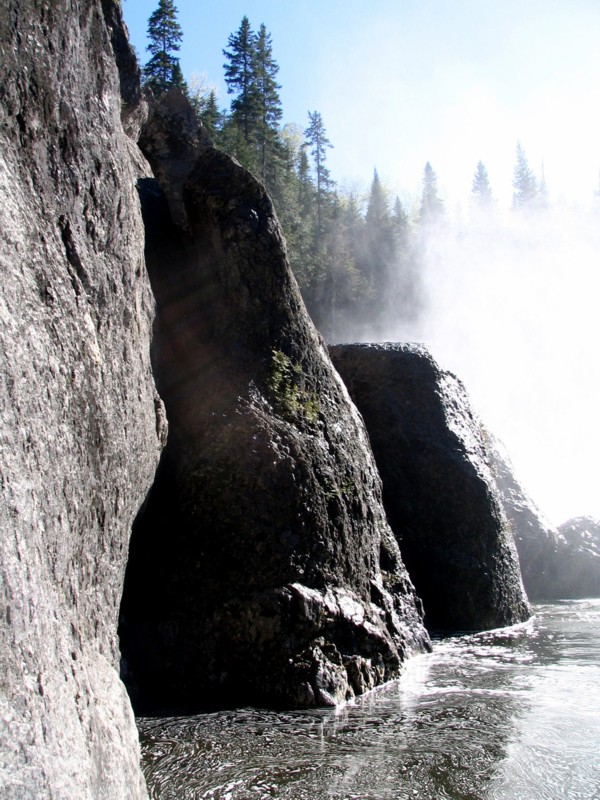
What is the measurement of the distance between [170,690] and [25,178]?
3874mm

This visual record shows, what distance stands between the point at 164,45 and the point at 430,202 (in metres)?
50.8

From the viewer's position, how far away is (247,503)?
6113 mm

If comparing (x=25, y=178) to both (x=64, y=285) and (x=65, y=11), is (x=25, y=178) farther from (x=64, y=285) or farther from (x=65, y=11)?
(x=65, y=11)

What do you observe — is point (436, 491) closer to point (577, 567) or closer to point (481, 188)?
point (577, 567)

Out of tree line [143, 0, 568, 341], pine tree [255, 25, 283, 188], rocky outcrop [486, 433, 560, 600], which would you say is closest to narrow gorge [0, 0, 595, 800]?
rocky outcrop [486, 433, 560, 600]

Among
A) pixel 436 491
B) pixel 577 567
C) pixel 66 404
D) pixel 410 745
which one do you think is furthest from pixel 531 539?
pixel 66 404

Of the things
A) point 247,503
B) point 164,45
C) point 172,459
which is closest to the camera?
point 247,503

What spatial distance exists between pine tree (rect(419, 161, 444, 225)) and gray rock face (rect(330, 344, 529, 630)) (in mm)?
78212

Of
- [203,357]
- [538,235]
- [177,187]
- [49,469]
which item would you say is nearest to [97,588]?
[49,469]

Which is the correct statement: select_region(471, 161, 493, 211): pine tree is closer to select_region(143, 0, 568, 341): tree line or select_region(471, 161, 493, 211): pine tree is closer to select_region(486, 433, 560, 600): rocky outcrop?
select_region(143, 0, 568, 341): tree line

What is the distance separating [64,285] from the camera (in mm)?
3645

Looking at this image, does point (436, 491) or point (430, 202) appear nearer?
point (436, 491)

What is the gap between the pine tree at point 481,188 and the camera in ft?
294

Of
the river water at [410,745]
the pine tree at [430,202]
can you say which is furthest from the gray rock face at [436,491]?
the pine tree at [430,202]
